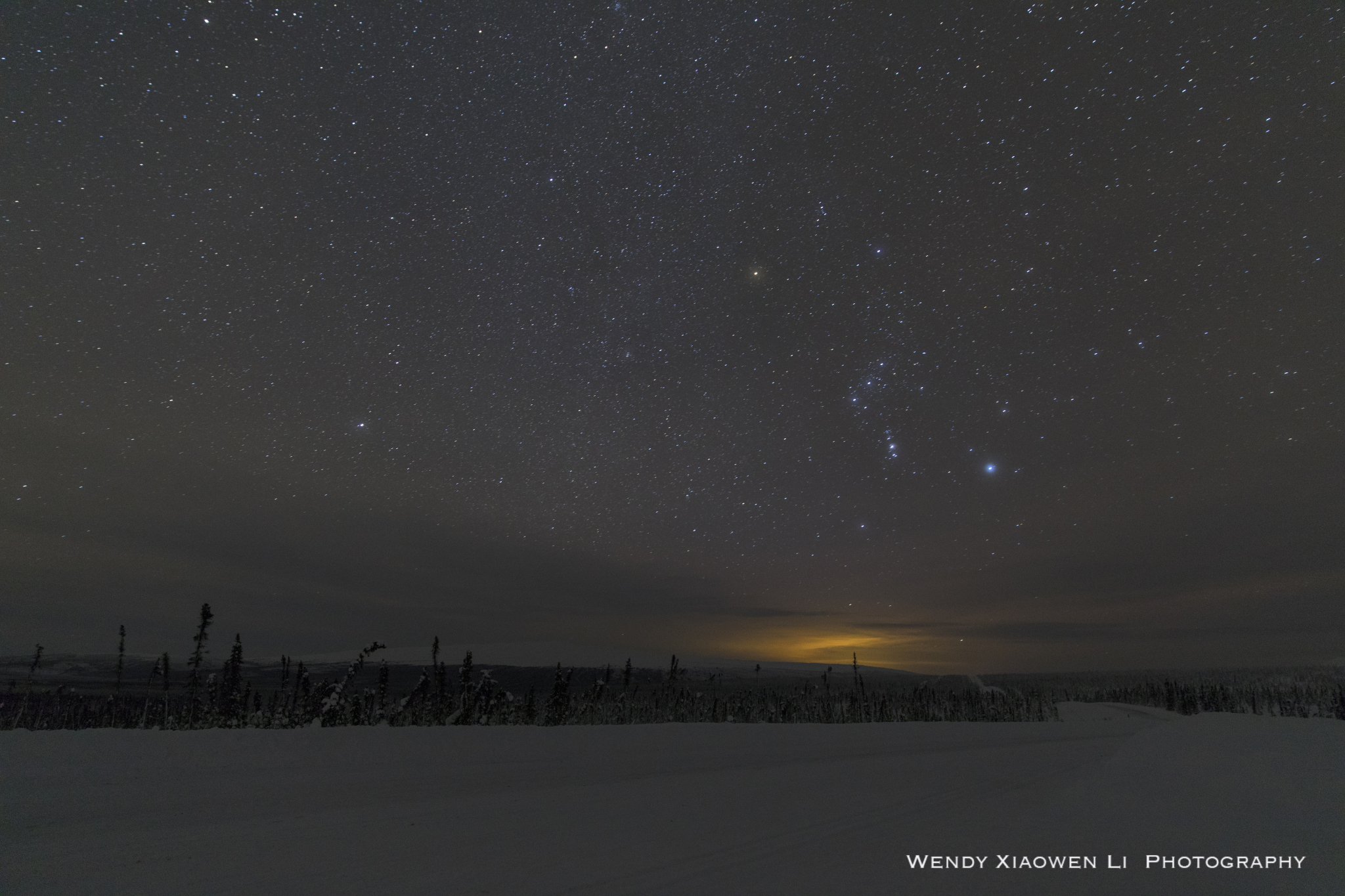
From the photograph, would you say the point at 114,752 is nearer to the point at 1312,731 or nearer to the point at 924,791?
the point at 924,791

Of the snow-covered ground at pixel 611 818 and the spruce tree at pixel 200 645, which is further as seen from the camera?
the spruce tree at pixel 200 645

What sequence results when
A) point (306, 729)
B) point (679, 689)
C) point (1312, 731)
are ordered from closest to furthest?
point (306, 729) < point (1312, 731) < point (679, 689)

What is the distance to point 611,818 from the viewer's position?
10.5 meters

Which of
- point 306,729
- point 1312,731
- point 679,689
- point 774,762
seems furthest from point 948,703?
point 306,729

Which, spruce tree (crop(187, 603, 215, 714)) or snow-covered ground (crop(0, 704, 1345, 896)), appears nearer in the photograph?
snow-covered ground (crop(0, 704, 1345, 896))

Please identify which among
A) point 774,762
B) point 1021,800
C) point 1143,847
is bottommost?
point 774,762

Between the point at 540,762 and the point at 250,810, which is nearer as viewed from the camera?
the point at 250,810

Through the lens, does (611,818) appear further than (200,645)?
No

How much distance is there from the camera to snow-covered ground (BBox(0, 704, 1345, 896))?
281 inches

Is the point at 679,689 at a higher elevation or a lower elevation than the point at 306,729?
lower

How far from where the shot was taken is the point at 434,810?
1073cm

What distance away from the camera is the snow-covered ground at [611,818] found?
23.5 ft

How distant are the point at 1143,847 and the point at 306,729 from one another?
1819 centimetres


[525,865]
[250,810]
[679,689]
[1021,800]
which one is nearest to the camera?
[525,865]
